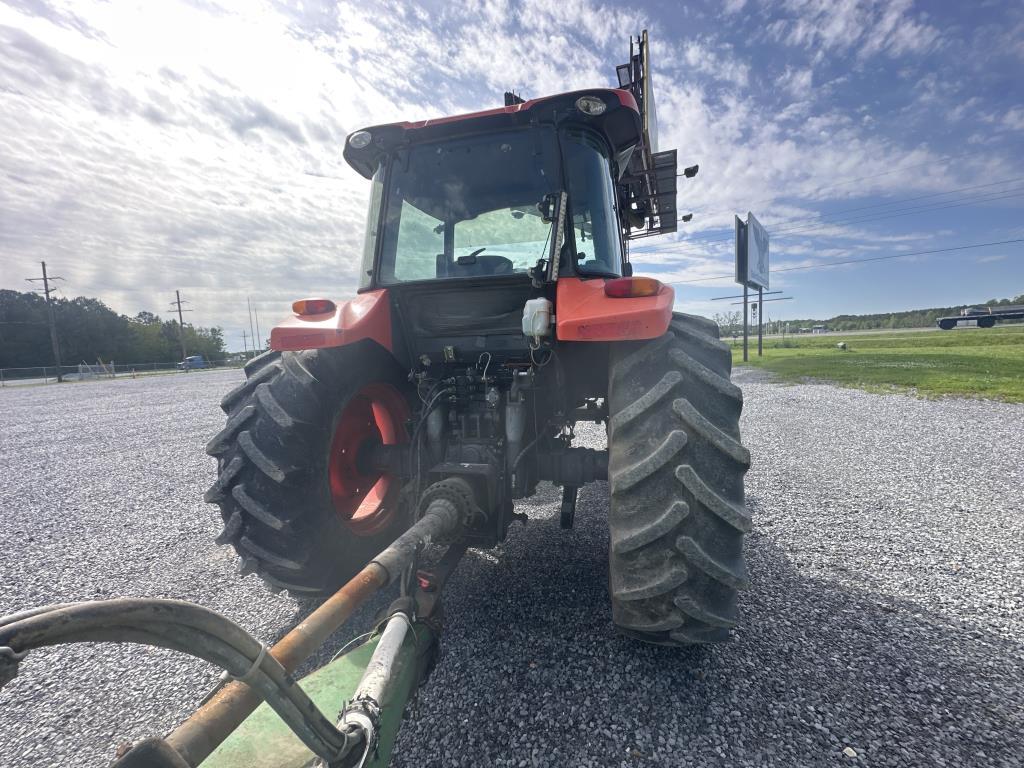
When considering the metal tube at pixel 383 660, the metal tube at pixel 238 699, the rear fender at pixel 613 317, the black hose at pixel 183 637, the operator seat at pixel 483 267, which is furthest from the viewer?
the operator seat at pixel 483 267

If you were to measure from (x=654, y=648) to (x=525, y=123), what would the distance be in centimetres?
257

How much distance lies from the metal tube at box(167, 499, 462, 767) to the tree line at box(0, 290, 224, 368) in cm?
6352

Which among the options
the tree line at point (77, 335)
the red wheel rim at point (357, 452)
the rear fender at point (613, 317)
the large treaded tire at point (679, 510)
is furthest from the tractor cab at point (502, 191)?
the tree line at point (77, 335)

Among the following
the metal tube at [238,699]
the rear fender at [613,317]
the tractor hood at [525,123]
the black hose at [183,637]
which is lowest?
the metal tube at [238,699]

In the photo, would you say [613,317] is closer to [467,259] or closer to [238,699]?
[467,259]

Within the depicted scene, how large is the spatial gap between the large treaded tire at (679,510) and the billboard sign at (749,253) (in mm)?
20390

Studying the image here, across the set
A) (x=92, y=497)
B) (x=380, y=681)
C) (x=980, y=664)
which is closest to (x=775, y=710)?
(x=980, y=664)

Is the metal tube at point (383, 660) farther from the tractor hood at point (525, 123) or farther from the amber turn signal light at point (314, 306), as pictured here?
the tractor hood at point (525, 123)

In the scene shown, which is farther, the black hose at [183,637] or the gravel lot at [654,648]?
the gravel lot at [654,648]

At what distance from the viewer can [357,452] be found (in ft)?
8.80

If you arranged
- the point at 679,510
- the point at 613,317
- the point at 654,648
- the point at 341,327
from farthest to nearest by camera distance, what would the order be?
the point at 341,327
the point at 654,648
the point at 613,317
the point at 679,510

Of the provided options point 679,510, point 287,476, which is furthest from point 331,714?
point 679,510

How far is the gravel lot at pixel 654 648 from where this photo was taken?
1.54 meters

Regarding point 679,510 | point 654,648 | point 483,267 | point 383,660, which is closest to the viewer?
point 383,660
